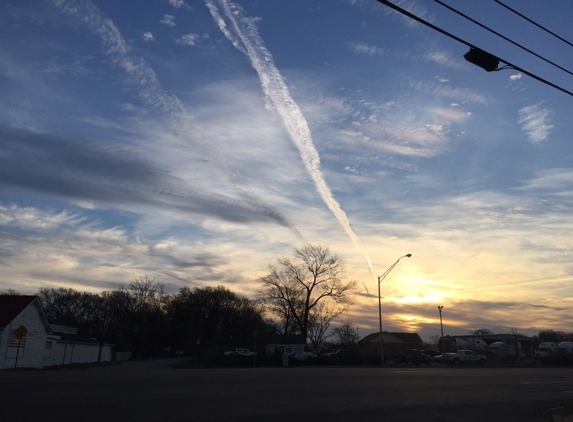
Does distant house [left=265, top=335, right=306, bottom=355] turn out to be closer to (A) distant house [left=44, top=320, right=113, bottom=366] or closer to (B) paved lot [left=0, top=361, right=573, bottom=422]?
(A) distant house [left=44, top=320, right=113, bottom=366]

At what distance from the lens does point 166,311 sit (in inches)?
4385

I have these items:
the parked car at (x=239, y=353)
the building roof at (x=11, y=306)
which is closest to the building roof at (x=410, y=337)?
the parked car at (x=239, y=353)

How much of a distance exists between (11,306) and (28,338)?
11.0 ft

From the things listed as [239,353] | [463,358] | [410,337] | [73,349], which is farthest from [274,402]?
[410,337]

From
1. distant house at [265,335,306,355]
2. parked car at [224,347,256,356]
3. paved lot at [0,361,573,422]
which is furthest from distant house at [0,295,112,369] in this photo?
distant house at [265,335,306,355]

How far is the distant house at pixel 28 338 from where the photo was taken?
38938mm

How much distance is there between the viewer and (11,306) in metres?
41.5

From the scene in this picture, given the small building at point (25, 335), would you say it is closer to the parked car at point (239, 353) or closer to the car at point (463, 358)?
the parked car at point (239, 353)

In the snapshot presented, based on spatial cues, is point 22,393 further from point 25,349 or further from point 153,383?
point 25,349

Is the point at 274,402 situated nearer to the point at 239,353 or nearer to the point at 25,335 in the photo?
the point at 25,335

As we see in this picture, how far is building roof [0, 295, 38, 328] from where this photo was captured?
129ft

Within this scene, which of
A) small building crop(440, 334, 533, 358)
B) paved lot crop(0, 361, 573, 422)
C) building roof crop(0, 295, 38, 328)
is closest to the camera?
paved lot crop(0, 361, 573, 422)

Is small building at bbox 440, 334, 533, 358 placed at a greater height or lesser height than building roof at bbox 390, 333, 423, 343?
lesser

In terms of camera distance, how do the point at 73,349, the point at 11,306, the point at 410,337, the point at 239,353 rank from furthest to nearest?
the point at 410,337
the point at 73,349
the point at 239,353
the point at 11,306
